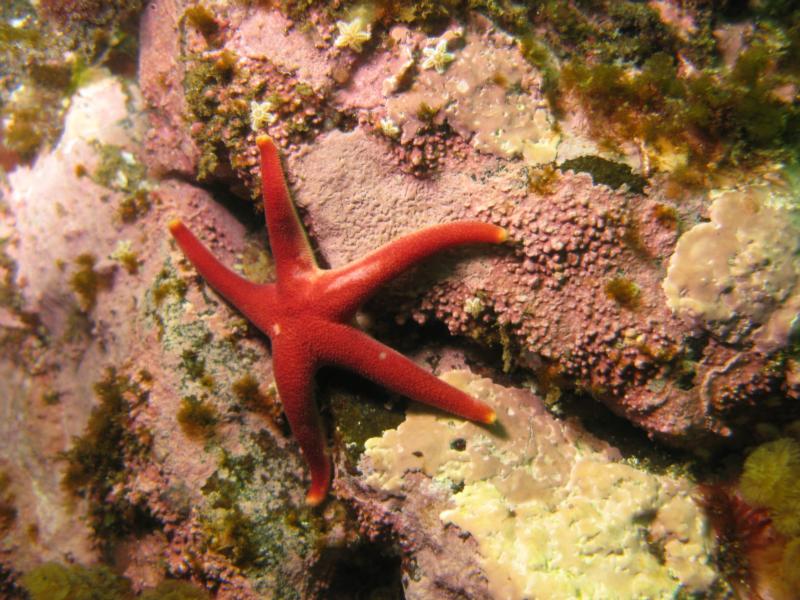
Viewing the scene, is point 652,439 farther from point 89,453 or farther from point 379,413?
point 89,453

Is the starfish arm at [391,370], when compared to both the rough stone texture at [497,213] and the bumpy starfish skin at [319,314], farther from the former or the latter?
the rough stone texture at [497,213]

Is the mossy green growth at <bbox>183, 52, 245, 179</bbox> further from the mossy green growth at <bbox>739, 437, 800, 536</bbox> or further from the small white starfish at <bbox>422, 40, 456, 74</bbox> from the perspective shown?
the mossy green growth at <bbox>739, 437, 800, 536</bbox>

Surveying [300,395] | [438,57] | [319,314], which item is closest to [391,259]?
[319,314]

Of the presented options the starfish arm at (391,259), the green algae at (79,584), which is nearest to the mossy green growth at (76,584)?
the green algae at (79,584)

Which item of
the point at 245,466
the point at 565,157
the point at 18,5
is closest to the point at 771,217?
the point at 565,157

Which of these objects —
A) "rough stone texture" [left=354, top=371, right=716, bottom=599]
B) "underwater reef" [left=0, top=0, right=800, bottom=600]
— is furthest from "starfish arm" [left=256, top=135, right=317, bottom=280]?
"rough stone texture" [left=354, top=371, right=716, bottom=599]

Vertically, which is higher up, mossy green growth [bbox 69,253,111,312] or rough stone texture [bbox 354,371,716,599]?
mossy green growth [bbox 69,253,111,312]
